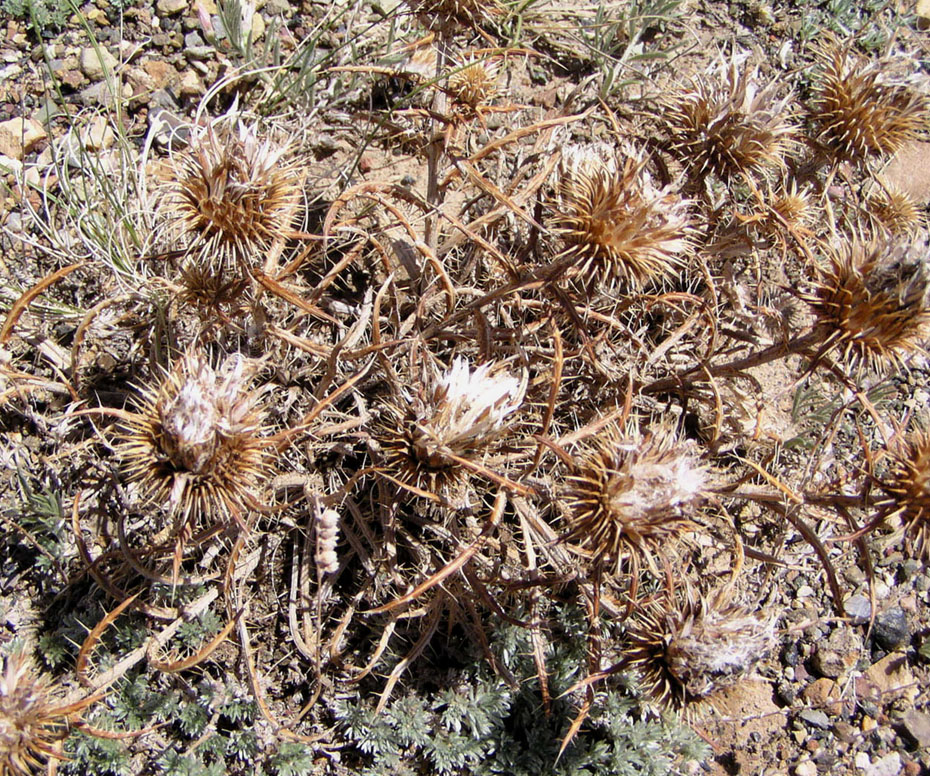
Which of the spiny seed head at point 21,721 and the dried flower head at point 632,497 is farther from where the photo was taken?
the dried flower head at point 632,497

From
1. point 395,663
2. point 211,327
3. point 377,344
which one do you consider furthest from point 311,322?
point 395,663

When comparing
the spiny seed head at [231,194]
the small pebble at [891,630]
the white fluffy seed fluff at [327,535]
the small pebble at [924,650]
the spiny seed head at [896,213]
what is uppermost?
the spiny seed head at [231,194]

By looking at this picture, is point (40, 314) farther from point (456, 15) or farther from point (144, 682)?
point (456, 15)

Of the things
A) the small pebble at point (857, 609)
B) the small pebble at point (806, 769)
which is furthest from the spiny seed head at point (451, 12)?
the small pebble at point (806, 769)

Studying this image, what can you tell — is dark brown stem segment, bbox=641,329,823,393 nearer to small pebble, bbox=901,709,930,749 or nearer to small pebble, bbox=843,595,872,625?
small pebble, bbox=843,595,872,625

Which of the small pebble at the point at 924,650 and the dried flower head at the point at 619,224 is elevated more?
the dried flower head at the point at 619,224

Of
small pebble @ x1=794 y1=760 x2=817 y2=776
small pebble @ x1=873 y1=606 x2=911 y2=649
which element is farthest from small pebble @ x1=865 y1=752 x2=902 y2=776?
small pebble @ x1=873 y1=606 x2=911 y2=649

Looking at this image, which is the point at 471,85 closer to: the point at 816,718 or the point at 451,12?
the point at 451,12

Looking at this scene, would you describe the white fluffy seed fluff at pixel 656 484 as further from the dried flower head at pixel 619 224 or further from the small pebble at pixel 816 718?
the small pebble at pixel 816 718
